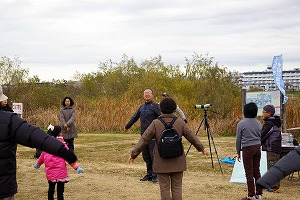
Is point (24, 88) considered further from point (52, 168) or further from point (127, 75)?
point (52, 168)

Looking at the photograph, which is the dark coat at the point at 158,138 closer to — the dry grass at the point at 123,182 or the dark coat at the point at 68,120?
the dry grass at the point at 123,182

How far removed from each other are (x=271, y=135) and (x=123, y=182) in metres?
3.16

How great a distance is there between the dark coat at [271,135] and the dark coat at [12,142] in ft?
19.4

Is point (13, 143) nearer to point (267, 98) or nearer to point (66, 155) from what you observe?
point (66, 155)

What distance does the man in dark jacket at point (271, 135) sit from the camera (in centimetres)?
932

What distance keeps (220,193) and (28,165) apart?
583 cm

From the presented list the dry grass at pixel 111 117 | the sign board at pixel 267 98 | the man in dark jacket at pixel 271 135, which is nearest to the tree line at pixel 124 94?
the dry grass at pixel 111 117

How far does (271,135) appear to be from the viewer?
9.62 metres

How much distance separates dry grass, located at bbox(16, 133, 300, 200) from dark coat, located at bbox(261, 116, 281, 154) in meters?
0.85

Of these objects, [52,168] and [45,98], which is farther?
[45,98]

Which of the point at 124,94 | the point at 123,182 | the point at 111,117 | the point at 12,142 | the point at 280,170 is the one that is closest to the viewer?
the point at 280,170

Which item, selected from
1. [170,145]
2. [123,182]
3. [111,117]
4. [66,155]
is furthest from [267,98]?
[66,155]

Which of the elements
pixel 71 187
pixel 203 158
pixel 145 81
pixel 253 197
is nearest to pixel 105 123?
pixel 145 81

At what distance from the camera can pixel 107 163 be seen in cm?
1336
